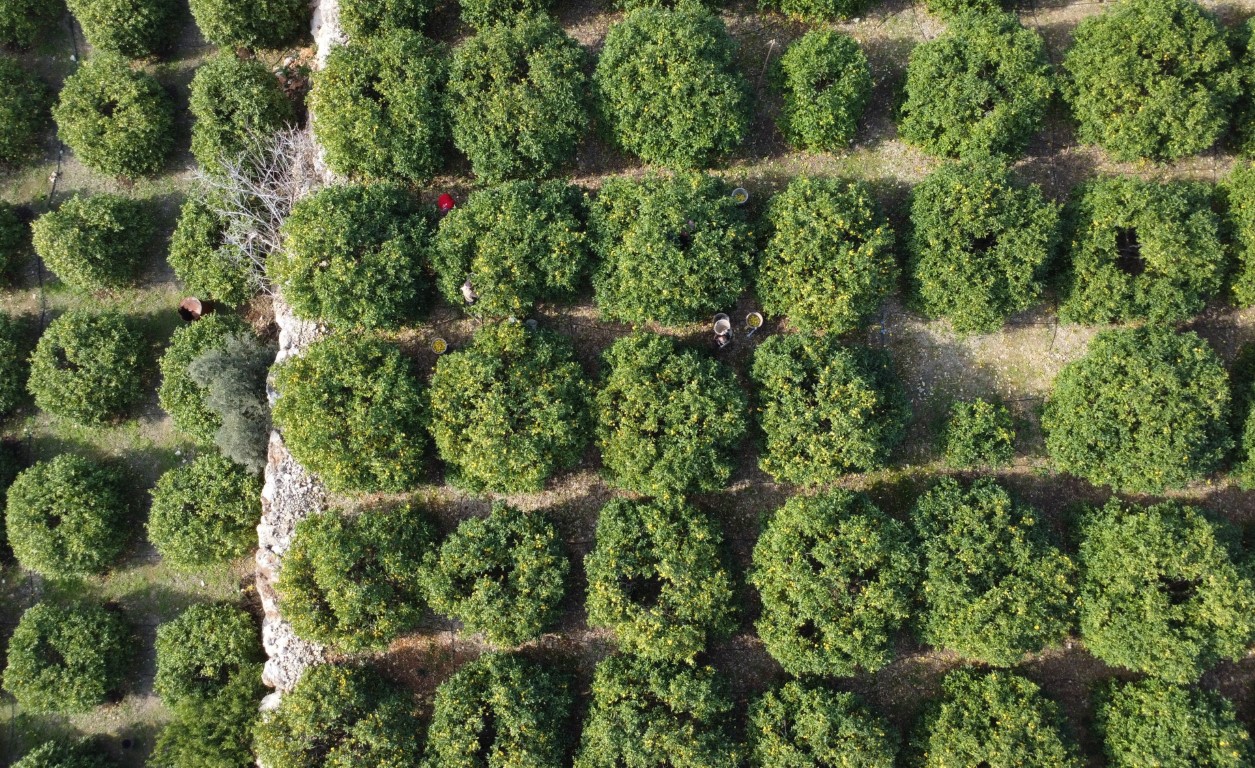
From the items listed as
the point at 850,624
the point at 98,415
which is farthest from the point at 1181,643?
the point at 98,415

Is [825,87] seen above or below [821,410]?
above

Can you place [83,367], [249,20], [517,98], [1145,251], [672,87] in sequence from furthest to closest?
[249,20]
[83,367]
[517,98]
[672,87]
[1145,251]

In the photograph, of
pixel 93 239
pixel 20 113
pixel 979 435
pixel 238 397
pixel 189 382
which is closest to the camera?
pixel 979 435

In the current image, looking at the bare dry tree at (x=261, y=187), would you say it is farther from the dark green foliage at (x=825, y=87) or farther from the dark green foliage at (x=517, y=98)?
the dark green foliage at (x=825, y=87)

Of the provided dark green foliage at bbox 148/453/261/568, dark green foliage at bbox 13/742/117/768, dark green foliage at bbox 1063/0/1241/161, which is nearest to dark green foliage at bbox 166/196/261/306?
dark green foliage at bbox 148/453/261/568

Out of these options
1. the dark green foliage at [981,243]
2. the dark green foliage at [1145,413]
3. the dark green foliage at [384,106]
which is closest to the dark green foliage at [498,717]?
the dark green foliage at [384,106]

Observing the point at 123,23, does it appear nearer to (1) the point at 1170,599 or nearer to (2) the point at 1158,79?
(2) the point at 1158,79

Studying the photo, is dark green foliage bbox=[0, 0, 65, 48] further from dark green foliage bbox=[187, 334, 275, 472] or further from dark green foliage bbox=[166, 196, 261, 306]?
dark green foliage bbox=[187, 334, 275, 472]

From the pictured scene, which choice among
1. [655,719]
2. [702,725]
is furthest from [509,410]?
[702,725]
